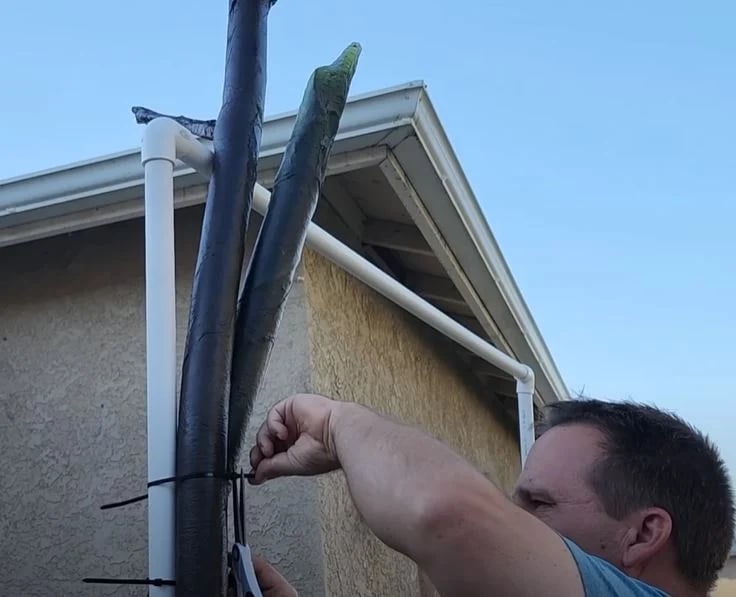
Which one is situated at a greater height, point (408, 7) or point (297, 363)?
point (408, 7)

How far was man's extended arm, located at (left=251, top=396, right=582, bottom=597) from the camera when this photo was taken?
1283mm

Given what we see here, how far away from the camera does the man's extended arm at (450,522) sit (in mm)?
1283

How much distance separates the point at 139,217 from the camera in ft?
12.2

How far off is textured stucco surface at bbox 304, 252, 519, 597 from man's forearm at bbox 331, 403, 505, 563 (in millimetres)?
1670

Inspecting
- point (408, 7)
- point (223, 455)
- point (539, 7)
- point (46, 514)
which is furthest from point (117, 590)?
point (539, 7)

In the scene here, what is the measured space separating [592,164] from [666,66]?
1863 millimetres

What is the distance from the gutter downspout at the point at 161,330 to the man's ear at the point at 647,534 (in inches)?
30.9

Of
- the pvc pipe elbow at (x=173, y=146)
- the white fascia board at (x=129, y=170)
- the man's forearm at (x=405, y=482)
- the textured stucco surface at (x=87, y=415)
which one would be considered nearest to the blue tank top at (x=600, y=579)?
the man's forearm at (x=405, y=482)

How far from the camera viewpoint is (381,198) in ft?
13.7

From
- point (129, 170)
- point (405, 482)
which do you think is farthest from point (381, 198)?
point (405, 482)

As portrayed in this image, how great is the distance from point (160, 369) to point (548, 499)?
2.42ft

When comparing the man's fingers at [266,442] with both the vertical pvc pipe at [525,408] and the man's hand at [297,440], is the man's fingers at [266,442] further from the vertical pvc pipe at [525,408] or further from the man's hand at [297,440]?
the vertical pvc pipe at [525,408]

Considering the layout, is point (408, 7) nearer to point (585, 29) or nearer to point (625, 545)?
point (585, 29)

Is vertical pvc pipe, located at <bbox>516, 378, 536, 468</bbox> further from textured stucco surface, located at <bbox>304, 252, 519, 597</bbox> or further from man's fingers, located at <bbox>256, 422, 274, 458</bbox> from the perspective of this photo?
man's fingers, located at <bbox>256, 422, 274, 458</bbox>
